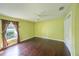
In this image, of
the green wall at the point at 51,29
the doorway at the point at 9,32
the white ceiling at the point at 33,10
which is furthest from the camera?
the green wall at the point at 51,29

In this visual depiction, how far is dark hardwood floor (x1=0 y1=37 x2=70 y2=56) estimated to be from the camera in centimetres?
111

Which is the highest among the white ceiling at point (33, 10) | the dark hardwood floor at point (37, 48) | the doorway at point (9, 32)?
the white ceiling at point (33, 10)

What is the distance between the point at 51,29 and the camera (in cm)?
130

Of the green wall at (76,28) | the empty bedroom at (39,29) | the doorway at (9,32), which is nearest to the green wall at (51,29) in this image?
the empty bedroom at (39,29)

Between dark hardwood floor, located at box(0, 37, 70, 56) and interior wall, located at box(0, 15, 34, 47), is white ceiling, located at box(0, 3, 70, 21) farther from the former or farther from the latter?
dark hardwood floor, located at box(0, 37, 70, 56)

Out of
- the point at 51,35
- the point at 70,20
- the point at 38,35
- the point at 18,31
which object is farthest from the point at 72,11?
the point at 18,31

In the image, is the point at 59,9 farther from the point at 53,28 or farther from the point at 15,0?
the point at 15,0

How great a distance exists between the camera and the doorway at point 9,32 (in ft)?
3.75

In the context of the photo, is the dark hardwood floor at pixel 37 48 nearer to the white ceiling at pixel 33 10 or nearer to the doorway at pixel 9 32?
the doorway at pixel 9 32

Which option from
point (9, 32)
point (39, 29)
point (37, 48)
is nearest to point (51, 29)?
point (39, 29)

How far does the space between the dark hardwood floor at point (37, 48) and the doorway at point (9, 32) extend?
79 millimetres

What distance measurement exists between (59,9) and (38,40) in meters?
0.59

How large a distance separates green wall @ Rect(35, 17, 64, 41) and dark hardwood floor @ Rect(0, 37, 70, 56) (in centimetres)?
8

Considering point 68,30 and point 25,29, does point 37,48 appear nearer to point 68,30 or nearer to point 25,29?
point 25,29
